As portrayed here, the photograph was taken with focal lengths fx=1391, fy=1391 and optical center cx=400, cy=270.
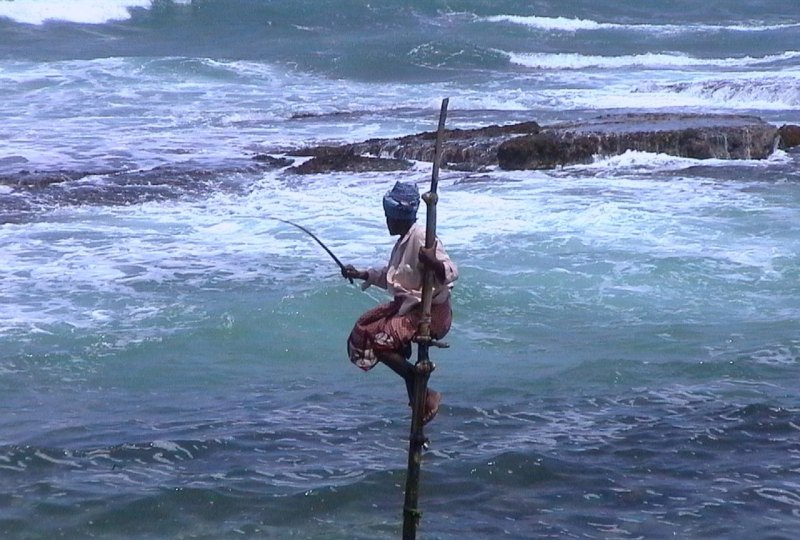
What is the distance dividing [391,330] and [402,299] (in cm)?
12

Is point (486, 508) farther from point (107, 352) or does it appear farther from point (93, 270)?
point (93, 270)

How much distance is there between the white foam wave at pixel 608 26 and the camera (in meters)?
39.5

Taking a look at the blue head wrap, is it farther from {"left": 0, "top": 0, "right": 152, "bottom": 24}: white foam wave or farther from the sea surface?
{"left": 0, "top": 0, "right": 152, "bottom": 24}: white foam wave

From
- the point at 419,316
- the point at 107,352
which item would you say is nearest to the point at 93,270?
the point at 107,352

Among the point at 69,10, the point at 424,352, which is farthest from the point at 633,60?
the point at 424,352

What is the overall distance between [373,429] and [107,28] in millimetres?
33148

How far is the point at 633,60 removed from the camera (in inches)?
1344

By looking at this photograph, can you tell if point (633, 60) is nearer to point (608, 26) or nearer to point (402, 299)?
point (608, 26)

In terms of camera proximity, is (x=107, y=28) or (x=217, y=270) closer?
(x=217, y=270)

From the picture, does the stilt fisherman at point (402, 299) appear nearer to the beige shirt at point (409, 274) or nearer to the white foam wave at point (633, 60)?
the beige shirt at point (409, 274)

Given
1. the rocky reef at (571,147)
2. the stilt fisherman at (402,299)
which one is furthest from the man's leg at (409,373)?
the rocky reef at (571,147)

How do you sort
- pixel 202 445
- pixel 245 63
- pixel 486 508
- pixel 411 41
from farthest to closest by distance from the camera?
pixel 411 41, pixel 245 63, pixel 202 445, pixel 486 508

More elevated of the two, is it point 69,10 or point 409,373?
point 69,10

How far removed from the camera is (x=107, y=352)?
8906 millimetres
